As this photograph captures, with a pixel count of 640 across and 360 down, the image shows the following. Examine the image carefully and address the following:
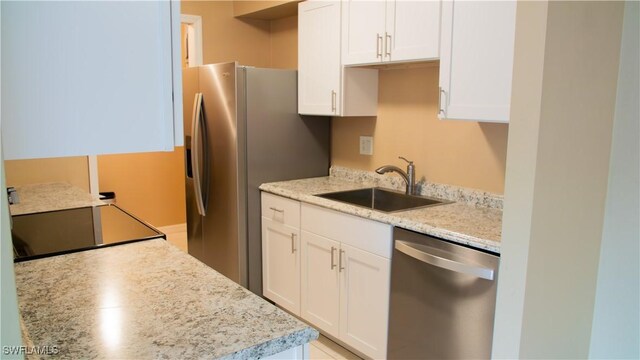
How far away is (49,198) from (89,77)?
2089 millimetres

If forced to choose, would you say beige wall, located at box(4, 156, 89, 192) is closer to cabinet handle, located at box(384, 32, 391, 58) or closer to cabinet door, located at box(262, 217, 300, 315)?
cabinet door, located at box(262, 217, 300, 315)

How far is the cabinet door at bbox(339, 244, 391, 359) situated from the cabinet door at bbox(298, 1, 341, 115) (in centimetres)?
100

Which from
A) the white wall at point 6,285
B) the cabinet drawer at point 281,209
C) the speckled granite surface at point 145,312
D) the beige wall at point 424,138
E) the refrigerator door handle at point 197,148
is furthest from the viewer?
the refrigerator door handle at point 197,148

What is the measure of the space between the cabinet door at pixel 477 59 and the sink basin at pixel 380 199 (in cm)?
70

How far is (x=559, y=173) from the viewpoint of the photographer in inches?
66.4

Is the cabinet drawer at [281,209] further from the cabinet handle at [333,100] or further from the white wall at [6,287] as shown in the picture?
the white wall at [6,287]

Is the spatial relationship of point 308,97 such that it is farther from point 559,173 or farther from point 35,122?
point 35,122

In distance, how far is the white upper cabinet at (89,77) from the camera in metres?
0.75

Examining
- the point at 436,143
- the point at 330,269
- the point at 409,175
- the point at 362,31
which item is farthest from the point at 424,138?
the point at 330,269

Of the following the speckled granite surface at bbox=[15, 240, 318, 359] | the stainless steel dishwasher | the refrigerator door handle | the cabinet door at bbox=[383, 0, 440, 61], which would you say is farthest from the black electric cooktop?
the cabinet door at bbox=[383, 0, 440, 61]

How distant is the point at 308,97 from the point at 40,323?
232 cm

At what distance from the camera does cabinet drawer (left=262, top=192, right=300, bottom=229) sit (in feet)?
9.62

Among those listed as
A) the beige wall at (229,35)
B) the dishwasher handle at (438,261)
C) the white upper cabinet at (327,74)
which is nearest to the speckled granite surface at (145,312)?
the dishwasher handle at (438,261)

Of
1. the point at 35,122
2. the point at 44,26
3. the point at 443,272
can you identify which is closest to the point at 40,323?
the point at 35,122
